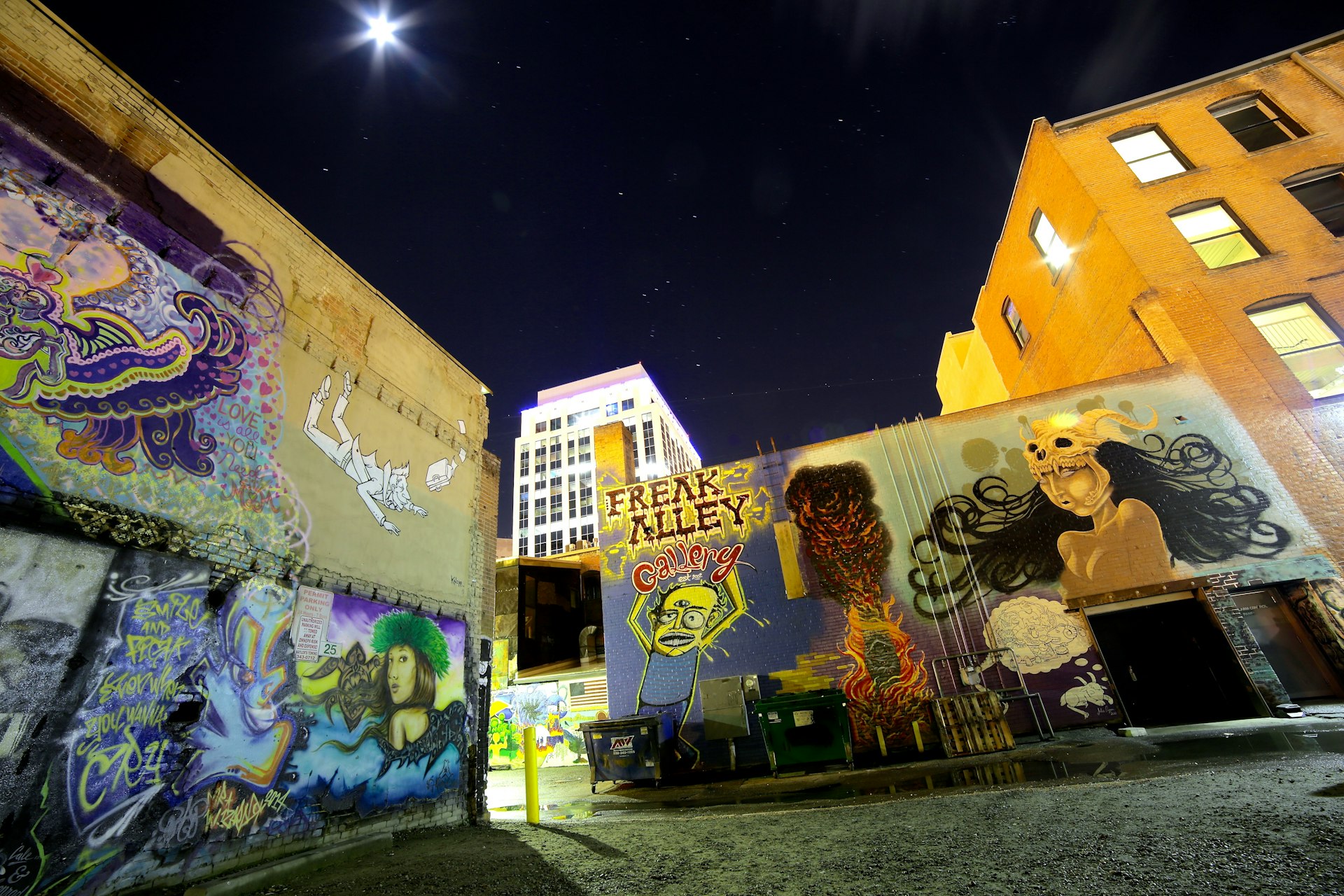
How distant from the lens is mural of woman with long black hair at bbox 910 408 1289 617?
1116 cm

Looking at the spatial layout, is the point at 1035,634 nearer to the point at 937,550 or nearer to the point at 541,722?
the point at 937,550

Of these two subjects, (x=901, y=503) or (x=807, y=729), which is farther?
(x=901, y=503)

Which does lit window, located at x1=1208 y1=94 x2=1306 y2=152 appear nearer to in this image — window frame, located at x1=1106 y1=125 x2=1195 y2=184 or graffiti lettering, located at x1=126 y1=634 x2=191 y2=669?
window frame, located at x1=1106 y1=125 x2=1195 y2=184

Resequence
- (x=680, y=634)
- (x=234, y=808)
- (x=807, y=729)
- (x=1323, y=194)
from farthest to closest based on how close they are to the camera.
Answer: (x=1323, y=194)
(x=680, y=634)
(x=807, y=729)
(x=234, y=808)

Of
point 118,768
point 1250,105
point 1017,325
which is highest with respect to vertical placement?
point 1250,105

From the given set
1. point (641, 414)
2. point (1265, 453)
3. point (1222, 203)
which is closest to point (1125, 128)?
point (1222, 203)

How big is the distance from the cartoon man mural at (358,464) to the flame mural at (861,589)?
9.06 metres

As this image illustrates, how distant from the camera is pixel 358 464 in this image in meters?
7.41

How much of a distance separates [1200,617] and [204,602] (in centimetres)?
1619

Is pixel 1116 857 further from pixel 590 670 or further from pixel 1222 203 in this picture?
pixel 1222 203

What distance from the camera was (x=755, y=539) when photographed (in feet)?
44.6

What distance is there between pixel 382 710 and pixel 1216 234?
20.3 metres

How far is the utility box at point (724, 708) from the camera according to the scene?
11969 mm

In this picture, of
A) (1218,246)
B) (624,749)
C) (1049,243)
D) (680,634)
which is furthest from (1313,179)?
(624,749)
